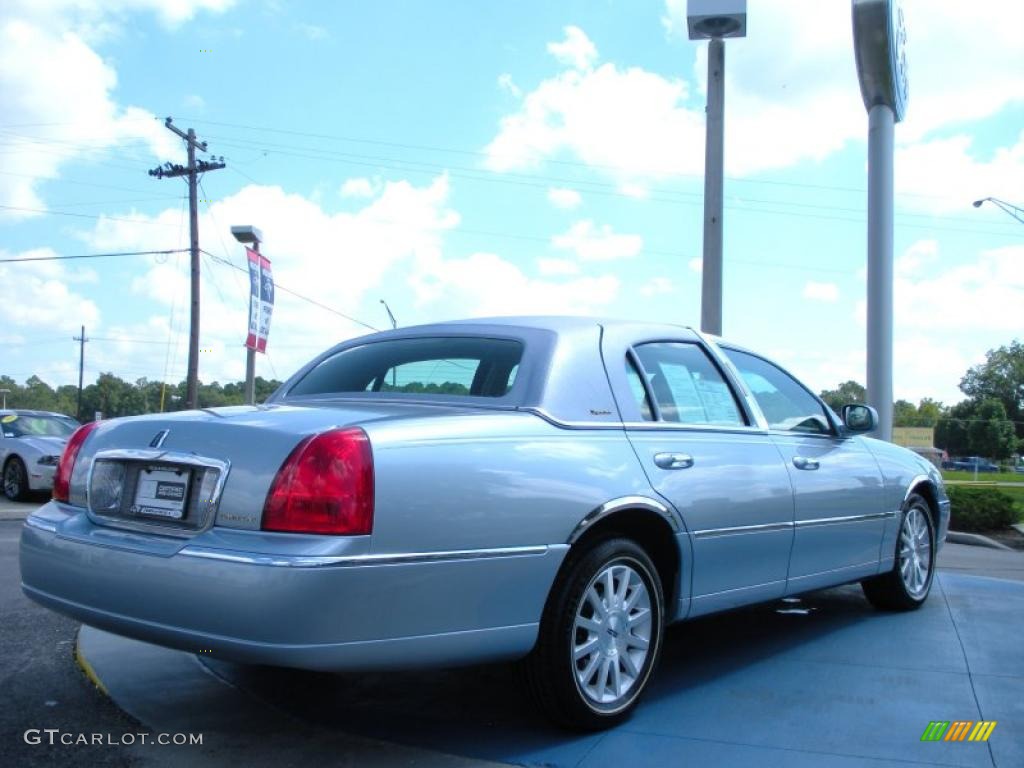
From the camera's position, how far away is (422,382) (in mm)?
4211

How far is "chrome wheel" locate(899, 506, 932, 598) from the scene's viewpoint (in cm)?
599

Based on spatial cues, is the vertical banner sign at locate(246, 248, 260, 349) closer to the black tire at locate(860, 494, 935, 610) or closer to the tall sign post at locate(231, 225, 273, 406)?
the tall sign post at locate(231, 225, 273, 406)

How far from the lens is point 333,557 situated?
2.94 metres

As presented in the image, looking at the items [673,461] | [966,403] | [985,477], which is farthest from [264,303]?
[966,403]

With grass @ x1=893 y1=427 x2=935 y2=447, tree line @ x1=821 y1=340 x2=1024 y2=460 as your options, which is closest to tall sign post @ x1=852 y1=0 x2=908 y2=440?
grass @ x1=893 y1=427 x2=935 y2=447

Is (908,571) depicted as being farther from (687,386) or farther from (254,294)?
(254,294)

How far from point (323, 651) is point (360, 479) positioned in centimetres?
53

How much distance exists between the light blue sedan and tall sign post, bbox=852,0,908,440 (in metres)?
9.49

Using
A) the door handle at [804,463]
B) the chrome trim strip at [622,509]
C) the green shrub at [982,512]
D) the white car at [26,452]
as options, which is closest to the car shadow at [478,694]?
the chrome trim strip at [622,509]

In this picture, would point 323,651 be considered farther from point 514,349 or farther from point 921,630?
point 921,630

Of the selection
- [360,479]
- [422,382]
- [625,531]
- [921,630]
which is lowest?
[921,630]

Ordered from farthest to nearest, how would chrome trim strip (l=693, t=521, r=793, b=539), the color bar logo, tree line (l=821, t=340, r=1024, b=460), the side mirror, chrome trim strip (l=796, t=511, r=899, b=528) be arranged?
tree line (l=821, t=340, r=1024, b=460), the side mirror, chrome trim strip (l=796, t=511, r=899, b=528), chrome trim strip (l=693, t=521, r=793, b=539), the color bar logo

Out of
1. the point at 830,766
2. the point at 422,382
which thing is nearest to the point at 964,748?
the point at 830,766

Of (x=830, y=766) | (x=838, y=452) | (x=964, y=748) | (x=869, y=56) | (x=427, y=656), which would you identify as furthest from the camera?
(x=869, y=56)
